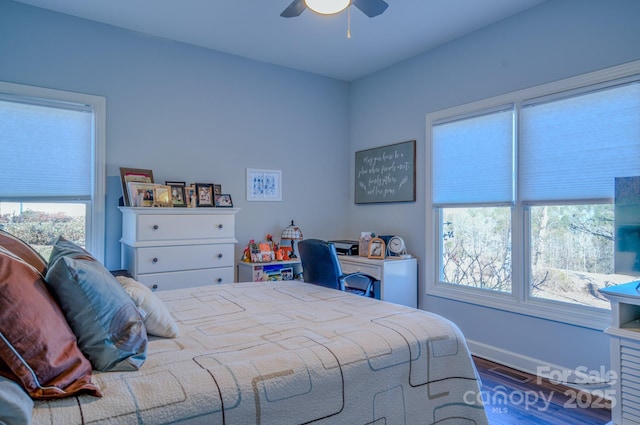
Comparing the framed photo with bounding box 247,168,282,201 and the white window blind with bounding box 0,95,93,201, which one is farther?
the framed photo with bounding box 247,168,282,201

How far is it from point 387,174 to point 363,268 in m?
1.11

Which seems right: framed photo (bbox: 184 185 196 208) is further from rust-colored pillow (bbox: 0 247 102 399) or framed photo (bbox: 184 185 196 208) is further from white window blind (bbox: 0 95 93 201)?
rust-colored pillow (bbox: 0 247 102 399)

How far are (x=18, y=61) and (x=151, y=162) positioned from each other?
1.16 metres

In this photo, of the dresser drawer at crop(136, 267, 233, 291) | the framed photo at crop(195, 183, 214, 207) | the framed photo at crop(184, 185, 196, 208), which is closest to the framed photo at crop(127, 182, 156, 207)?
the framed photo at crop(184, 185, 196, 208)

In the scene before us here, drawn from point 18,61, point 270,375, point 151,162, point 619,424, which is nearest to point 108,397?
point 270,375

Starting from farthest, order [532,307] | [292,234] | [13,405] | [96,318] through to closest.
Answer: [292,234] → [532,307] → [96,318] → [13,405]

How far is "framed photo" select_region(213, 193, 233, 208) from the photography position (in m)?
3.57

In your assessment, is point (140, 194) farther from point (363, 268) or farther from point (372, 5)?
point (372, 5)

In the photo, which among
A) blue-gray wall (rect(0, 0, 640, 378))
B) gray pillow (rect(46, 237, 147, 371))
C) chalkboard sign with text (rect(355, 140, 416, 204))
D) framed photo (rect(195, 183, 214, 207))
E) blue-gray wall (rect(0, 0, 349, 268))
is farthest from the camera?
chalkboard sign with text (rect(355, 140, 416, 204))

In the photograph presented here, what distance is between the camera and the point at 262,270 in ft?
12.1

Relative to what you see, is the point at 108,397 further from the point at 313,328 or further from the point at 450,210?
the point at 450,210

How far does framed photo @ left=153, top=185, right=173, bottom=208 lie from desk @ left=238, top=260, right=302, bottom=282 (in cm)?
96

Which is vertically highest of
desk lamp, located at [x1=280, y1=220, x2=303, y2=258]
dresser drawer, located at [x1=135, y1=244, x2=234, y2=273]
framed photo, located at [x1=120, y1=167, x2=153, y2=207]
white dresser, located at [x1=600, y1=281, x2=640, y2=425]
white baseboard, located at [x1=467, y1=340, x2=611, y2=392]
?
framed photo, located at [x1=120, y1=167, x2=153, y2=207]

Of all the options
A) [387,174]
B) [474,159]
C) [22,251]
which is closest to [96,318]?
[22,251]
